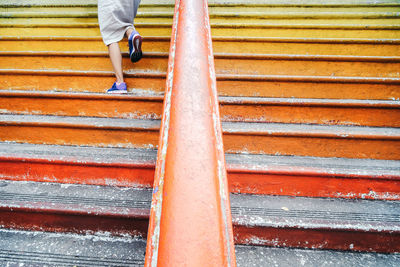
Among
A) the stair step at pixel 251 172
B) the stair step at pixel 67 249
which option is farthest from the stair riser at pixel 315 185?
the stair step at pixel 67 249

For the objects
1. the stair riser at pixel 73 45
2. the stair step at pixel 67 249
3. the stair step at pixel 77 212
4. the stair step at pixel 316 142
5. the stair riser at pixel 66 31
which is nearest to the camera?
the stair step at pixel 67 249

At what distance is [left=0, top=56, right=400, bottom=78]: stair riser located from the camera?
1766 millimetres

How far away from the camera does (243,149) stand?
4.53ft

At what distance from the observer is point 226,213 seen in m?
0.50

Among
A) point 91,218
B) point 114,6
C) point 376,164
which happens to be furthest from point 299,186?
point 114,6

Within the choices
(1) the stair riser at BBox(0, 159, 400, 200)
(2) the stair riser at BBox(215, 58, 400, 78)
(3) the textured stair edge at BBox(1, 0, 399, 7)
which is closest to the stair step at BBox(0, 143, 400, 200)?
(1) the stair riser at BBox(0, 159, 400, 200)

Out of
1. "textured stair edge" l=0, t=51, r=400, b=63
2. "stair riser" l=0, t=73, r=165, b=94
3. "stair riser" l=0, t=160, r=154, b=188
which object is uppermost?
"textured stair edge" l=0, t=51, r=400, b=63

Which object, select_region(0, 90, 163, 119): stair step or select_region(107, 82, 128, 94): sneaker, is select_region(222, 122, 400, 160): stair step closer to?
select_region(0, 90, 163, 119): stair step

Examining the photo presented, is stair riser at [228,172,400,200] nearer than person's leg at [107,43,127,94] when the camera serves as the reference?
Yes

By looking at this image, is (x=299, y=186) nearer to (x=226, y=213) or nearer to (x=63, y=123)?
(x=226, y=213)

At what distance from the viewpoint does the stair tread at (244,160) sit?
1185 mm

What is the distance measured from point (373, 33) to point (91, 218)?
269 centimetres

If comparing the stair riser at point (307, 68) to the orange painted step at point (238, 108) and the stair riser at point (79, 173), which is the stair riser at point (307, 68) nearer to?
the orange painted step at point (238, 108)

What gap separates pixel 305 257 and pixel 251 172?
→ 0.43 m
